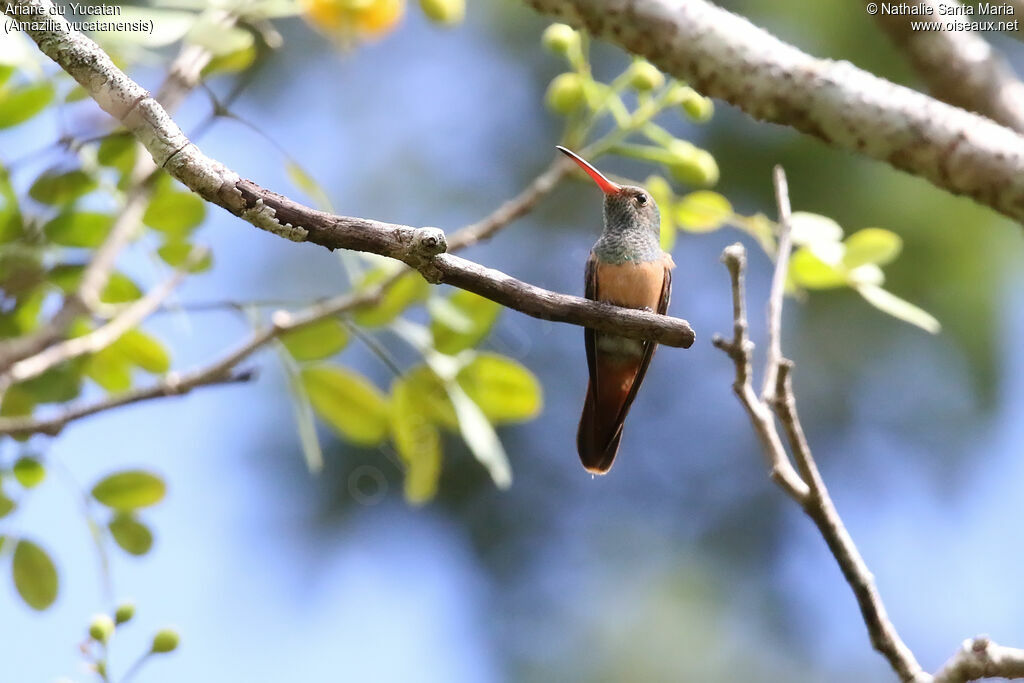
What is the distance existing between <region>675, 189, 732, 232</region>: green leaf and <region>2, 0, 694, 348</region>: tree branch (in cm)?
110

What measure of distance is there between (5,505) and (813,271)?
1954 millimetres

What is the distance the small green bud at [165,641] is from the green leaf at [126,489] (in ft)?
1.36

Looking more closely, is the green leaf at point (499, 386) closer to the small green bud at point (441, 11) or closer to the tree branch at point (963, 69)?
the small green bud at point (441, 11)

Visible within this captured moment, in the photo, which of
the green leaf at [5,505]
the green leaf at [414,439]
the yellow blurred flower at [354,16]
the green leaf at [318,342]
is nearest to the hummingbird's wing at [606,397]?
the green leaf at [414,439]

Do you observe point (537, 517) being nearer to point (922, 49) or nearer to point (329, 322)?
point (329, 322)

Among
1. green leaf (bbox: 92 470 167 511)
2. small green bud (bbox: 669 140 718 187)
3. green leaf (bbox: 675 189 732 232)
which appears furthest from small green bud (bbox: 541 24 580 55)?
green leaf (bbox: 92 470 167 511)

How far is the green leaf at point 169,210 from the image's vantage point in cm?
268

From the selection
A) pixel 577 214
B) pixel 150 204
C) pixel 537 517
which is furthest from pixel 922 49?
pixel 537 517

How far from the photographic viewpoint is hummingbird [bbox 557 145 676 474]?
9.21 ft

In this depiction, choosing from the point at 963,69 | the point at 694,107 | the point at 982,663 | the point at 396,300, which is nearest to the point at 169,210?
the point at 396,300

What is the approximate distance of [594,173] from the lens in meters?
2.81

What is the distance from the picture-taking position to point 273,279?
6.48m

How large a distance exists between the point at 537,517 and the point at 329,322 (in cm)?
406

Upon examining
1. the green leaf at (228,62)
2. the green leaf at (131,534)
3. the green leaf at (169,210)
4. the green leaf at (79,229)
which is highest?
the green leaf at (228,62)
